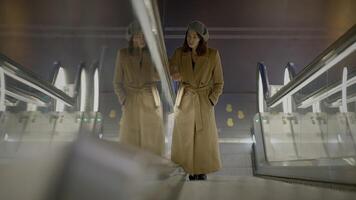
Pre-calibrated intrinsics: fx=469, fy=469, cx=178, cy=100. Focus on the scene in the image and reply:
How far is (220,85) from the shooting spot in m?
4.17

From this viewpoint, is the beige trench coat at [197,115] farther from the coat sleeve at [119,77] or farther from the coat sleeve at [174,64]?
the coat sleeve at [119,77]

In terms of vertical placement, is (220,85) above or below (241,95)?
below

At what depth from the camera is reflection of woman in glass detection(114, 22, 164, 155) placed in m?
1.22

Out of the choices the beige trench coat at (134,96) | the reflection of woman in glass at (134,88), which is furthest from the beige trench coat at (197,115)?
the reflection of woman in glass at (134,88)

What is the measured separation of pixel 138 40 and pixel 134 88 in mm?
158

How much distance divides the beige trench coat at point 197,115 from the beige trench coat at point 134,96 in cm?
202

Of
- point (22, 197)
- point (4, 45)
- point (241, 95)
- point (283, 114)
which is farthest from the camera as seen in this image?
point (241, 95)

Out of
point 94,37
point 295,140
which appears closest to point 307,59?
point 295,140

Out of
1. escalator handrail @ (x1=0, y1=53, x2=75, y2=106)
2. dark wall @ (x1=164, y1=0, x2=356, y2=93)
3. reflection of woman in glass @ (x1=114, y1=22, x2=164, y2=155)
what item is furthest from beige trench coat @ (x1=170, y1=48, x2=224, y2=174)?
dark wall @ (x1=164, y1=0, x2=356, y2=93)

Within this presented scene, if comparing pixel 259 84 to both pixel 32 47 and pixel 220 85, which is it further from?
pixel 32 47

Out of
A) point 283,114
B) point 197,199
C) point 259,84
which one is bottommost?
point 197,199

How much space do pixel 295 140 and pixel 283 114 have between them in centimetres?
61

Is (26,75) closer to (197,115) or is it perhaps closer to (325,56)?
(325,56)

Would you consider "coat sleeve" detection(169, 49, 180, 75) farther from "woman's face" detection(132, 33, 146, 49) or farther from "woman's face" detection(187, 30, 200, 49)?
"woman's face" detection(132, 33, 146, 49)
